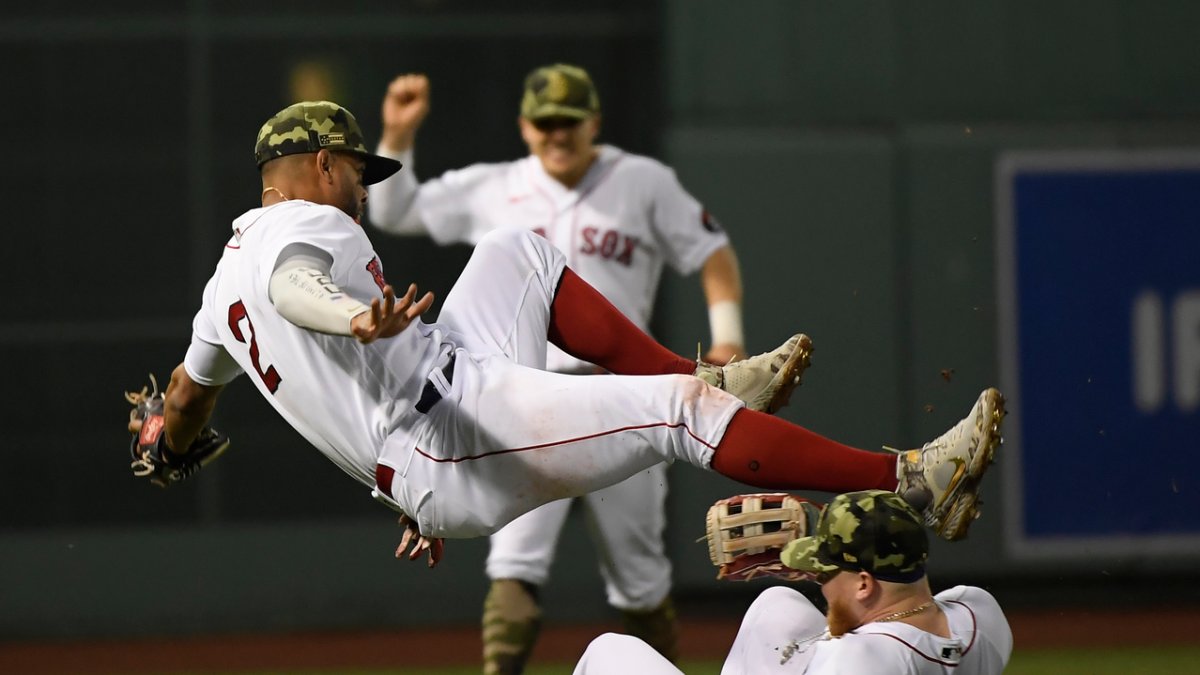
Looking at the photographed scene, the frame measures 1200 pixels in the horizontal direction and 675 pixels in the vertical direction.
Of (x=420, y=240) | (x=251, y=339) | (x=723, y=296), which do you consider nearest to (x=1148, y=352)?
(x=723, y=296)

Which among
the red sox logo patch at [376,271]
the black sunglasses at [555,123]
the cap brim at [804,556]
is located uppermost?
the black sunglasses at [555,123]

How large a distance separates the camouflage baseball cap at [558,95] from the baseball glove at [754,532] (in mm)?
2307

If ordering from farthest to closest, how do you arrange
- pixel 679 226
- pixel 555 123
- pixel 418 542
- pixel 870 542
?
1. pixel 679 226
2. pixel 555 123
3. pixel 418 542
4. pixel 870 542

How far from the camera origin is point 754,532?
345 centimetres

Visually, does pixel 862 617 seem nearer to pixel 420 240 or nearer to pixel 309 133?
pixel 309 133

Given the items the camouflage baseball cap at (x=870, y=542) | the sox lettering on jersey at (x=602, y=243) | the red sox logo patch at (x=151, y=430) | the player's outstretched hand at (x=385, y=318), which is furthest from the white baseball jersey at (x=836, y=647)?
the sox lettering on jersey at (x=602, y=243)

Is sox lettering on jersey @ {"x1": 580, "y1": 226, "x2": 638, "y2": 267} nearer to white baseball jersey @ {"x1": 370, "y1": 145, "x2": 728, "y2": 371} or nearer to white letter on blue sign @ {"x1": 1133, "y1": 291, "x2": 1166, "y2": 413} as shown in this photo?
white baseball jersey @ {"x1": 370, "y1": 145, "x2": 728, "y2": 371}

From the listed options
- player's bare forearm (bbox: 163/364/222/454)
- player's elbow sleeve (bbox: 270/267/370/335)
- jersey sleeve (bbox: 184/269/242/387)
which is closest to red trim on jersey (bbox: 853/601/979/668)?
player's elbow sleeve (bbox: 270/267/370/335)

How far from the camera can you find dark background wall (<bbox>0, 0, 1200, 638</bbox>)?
8227 millimetres

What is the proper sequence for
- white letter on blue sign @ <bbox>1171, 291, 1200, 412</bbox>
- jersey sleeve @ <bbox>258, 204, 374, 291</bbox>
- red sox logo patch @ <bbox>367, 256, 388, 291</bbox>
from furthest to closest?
white letter on blue sign @ <bbox>1171, 291, 1200, 412</bbox> < red sox logo patch @ <bbox>367, 256, 388, 291</bbox> < jersey sleeve @ <bbox>258, 204, 374, 291</bbox>

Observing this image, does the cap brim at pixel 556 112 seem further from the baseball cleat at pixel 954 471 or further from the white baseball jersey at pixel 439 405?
the baseball cleat at pixel 954 471

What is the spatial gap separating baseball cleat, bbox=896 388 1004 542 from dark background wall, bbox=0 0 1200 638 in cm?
461

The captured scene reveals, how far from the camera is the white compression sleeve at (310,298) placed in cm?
308

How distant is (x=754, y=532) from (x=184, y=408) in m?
1.53
